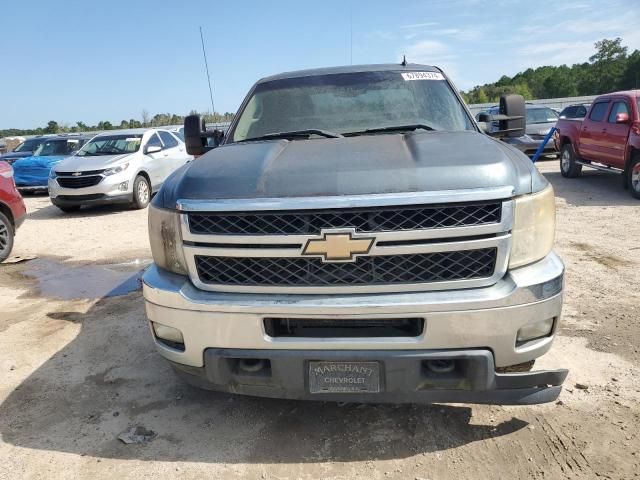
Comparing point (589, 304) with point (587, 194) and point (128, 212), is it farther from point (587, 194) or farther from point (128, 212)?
point (128, 212)

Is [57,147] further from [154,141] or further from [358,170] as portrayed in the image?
[358,170]

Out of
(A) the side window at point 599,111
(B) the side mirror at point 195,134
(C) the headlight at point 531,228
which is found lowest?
(A) the side window at point 599,111

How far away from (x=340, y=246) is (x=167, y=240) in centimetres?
94

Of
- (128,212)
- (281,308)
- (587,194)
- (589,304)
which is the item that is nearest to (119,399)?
(281,308)

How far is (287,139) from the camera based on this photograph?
3600 millimetres

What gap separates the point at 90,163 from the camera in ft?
37.3

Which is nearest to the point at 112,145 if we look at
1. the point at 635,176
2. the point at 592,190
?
the point at 592,190

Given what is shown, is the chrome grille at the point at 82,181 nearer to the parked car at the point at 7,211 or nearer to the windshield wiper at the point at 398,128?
the parked car at the point at 7,211

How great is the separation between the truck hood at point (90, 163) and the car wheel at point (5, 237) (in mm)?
3823

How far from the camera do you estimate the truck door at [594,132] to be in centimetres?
1078

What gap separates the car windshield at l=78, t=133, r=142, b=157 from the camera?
480 inches

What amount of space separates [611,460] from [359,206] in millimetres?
1779

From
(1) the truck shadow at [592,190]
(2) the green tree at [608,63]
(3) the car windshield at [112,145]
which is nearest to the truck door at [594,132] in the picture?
(1) the truck shadow at [592,190]

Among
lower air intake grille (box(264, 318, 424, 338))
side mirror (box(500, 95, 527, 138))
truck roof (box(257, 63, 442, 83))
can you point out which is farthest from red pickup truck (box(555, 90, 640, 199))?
lower air intake grille (box(264, 318, 424, 338))
